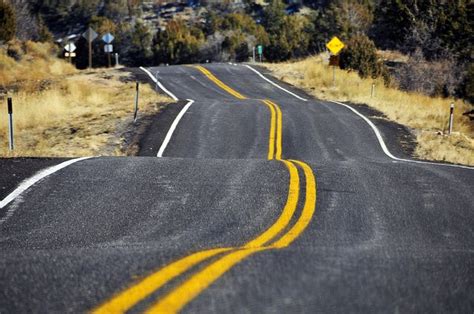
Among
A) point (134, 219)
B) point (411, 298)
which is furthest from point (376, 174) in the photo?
point (411, 298)

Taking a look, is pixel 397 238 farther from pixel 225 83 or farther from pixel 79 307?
pixel 225 83

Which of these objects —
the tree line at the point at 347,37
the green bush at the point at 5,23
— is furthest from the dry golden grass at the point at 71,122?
the tree line at the point at 347,37

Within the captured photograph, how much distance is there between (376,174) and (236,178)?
6.67 feet

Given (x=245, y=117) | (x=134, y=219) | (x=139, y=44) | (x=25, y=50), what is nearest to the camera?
(x=134, y=219)

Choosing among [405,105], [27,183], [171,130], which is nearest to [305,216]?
[27,183]

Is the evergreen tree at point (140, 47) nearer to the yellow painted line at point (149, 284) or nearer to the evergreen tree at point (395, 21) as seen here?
the evergreen tree at point (395, 21)

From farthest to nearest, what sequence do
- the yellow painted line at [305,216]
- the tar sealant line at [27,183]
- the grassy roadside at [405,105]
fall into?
1. the grassy roadside at [405,105]
2. the tar sealant line at [27,183]
3. the yellow painted line at [305,216]

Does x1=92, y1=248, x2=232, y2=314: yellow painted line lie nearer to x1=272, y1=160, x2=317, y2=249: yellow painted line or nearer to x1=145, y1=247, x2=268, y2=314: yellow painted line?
x1=145, y1=247, x2=268, y2=314: yellow painted line

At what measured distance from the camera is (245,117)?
72.2ft

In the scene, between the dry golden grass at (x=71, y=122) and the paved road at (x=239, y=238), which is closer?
the paved road at (x=239, y=238)

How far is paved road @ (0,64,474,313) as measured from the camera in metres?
3.57

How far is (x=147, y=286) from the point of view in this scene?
3645 mm

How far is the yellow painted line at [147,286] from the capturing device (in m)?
3.36

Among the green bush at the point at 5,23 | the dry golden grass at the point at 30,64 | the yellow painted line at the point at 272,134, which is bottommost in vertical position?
the yellow painted line at the point at 272,134
